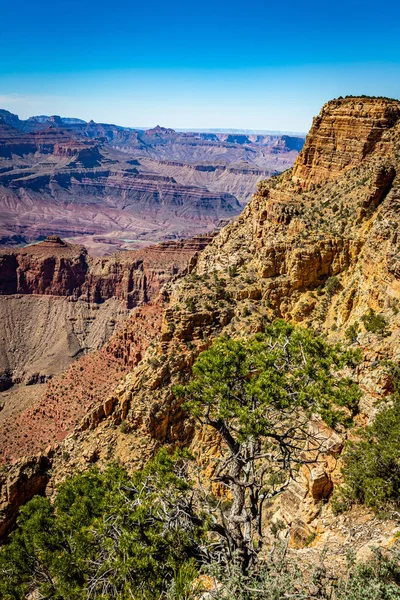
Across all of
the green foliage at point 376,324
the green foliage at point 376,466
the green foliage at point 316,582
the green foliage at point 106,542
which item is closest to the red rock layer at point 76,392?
the green foliage at point 106,542

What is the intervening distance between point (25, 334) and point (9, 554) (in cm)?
8767

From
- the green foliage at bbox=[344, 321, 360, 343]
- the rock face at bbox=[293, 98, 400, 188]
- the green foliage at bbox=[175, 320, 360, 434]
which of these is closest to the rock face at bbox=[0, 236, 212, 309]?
the rock face at bbox=[293, 98, 400, 188]

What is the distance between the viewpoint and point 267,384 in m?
14.8

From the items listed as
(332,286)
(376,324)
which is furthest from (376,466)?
(332,286)

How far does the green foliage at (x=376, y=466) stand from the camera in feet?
54.7

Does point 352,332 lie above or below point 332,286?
below

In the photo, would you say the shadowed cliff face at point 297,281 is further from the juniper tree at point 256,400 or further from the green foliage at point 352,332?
the juniper tree at point 256,400

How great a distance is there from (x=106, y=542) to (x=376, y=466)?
10415mm

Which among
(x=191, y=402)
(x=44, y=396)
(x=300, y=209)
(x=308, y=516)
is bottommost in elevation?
(x=44, y=396)

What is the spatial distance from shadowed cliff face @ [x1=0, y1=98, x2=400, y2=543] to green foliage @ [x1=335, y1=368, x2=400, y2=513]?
5.53 metres

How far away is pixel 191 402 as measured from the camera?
15.6 m

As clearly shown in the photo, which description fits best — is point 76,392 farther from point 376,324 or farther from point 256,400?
point 256,400

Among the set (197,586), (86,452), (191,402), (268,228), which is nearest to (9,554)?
(86,452)

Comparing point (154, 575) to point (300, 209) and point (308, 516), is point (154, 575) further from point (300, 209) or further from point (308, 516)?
point (300, 209)
